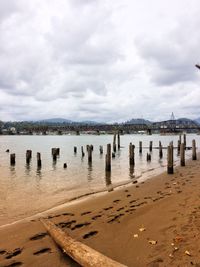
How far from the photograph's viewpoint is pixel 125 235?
790 centimetres

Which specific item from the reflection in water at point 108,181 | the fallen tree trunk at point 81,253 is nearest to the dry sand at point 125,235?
the fallen tree trunk at point 81,253

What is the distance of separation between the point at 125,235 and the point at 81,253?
1.92 meters

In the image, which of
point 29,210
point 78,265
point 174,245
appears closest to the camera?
point 78,265

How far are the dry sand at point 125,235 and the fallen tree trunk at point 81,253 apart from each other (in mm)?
171

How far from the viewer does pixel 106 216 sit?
1020cm

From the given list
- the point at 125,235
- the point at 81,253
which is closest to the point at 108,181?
the point at 125,235

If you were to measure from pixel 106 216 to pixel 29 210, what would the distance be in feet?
15.7

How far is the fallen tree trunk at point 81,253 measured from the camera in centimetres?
566

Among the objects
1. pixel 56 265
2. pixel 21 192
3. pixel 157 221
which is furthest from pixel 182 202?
pixel 21 192

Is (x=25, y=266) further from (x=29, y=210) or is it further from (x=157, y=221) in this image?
(x=29, y=210)

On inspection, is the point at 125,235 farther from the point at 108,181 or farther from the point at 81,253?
the point at 108,181

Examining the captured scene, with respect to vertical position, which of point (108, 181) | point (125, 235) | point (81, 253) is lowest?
point (108, 181)

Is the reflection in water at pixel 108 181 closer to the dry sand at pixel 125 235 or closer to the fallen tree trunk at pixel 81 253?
the dry sand at pixel 125 235

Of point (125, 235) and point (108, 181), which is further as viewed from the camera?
point (108, 181)
